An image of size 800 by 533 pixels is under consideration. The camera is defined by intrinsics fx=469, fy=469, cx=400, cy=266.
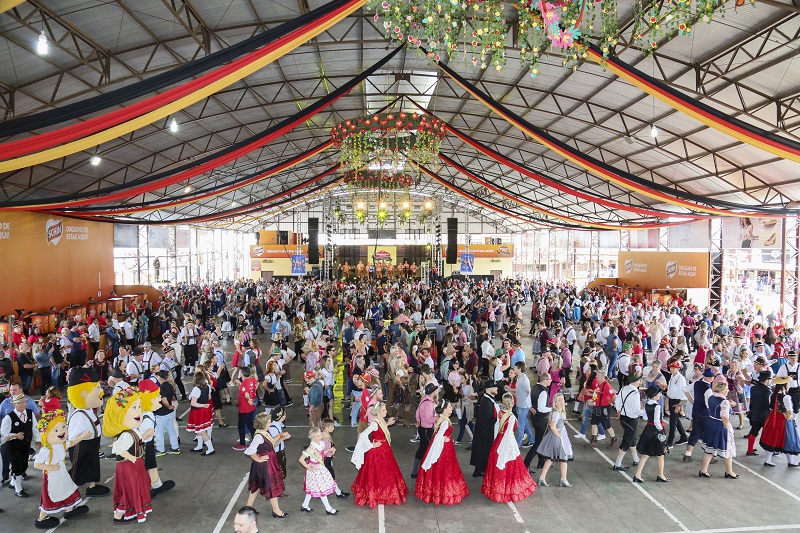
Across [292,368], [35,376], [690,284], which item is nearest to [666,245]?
[690,284]

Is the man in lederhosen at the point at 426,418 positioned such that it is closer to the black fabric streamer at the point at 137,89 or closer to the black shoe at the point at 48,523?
the black shoe at the point at 48,523

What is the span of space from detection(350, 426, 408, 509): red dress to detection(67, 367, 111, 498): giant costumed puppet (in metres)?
3.10

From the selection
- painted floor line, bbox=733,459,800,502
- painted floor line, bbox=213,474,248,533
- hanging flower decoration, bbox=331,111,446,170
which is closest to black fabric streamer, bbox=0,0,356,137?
painted floor line, bbox=213,474,248,533

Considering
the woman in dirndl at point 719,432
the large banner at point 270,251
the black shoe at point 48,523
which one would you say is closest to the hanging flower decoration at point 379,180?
the woman in dirndl at point 719,432

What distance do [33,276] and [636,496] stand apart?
17.3m

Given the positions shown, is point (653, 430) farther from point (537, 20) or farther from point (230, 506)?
point (230, 506)

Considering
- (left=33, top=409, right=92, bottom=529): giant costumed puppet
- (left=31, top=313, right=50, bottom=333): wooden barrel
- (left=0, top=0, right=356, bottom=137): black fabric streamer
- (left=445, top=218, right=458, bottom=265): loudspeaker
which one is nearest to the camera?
(left=0, top=0, right=356, bottom=137): black fabric streamer

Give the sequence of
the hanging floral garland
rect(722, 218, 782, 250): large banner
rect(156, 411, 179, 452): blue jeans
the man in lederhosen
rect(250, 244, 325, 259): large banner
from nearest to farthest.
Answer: the hanging floral garland → the man in lederhosen → rect(156, 411, 179, 452): blue jeans → rect(722, 218, 782, 250): large banner → rect(250, 244, 325, 259): large banner

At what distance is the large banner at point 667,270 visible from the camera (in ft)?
63.1

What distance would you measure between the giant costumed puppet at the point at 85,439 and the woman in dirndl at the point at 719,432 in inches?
296

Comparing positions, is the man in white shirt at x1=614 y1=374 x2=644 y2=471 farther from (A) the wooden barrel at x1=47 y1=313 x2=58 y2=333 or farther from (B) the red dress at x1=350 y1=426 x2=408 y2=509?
(A) the wooden barrel at x1=47 y1=313 x2=58 y2=333

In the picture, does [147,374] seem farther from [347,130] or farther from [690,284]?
[690,284]

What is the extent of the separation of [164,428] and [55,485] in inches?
68.9

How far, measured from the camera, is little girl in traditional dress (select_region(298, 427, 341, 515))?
16.4ft
